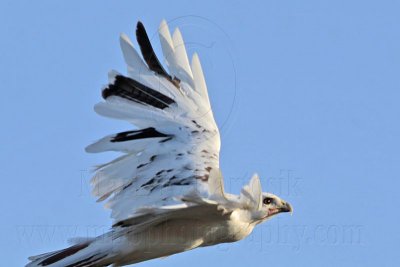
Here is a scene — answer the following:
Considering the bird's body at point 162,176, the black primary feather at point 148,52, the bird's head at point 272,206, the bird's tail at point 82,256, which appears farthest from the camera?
the black primary feather at point 148,52

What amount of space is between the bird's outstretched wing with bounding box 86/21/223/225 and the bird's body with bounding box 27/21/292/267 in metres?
0.01

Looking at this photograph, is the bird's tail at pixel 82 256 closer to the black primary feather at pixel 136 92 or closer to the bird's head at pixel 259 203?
the bird's head at pixel 259 203

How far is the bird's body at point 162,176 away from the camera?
1214 cm

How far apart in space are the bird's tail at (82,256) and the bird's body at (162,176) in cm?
1

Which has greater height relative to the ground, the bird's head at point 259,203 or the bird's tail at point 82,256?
the bird's head at point 259,203

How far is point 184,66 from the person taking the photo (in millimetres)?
14602

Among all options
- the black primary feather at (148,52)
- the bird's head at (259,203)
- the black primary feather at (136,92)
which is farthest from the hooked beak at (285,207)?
the black primary feather at (148,52)

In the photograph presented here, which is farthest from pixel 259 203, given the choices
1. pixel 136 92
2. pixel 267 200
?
pixel 136 92

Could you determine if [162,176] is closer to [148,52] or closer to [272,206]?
[272,206]

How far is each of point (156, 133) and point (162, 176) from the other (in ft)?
3.40

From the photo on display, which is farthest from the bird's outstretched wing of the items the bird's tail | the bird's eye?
the bird's eye

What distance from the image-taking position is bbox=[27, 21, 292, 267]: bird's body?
12.1 m

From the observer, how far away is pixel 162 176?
1305 cm

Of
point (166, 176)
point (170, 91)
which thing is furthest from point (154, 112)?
point (166, 176)
